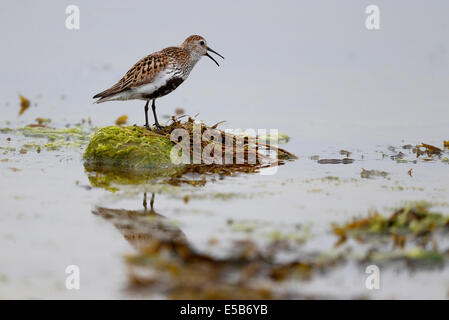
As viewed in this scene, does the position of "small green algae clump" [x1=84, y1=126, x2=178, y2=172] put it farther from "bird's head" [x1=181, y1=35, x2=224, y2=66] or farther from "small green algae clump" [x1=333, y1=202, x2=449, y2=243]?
"small green algae clump" [x1=333, y1=202, x2=449, y2=243]

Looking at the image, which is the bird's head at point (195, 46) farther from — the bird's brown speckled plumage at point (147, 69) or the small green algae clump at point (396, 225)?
the small green algae clump at point (396, 225)

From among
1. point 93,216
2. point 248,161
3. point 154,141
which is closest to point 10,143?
point 154,141

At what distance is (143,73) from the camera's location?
12.3 metres

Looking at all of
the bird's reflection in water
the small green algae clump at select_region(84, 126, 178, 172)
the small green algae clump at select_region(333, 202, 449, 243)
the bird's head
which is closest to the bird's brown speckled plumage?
the bird's head

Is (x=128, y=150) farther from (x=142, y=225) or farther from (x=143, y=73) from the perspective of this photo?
(x=142, y=225)

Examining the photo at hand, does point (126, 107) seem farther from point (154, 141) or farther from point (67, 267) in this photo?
point (67, 267)

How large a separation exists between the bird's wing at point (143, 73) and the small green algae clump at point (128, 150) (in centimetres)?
79

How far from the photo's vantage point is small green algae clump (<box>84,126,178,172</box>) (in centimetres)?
1198

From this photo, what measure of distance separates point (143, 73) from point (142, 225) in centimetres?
464

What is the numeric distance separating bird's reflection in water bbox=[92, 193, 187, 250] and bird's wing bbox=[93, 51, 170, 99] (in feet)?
11.4

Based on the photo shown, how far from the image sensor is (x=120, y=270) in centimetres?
687

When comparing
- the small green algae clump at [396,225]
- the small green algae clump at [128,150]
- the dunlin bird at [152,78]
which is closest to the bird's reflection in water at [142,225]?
the small green algae clump at [396,225]

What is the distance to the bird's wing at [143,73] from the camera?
12258 mm

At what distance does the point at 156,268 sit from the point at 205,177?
4.44 m
